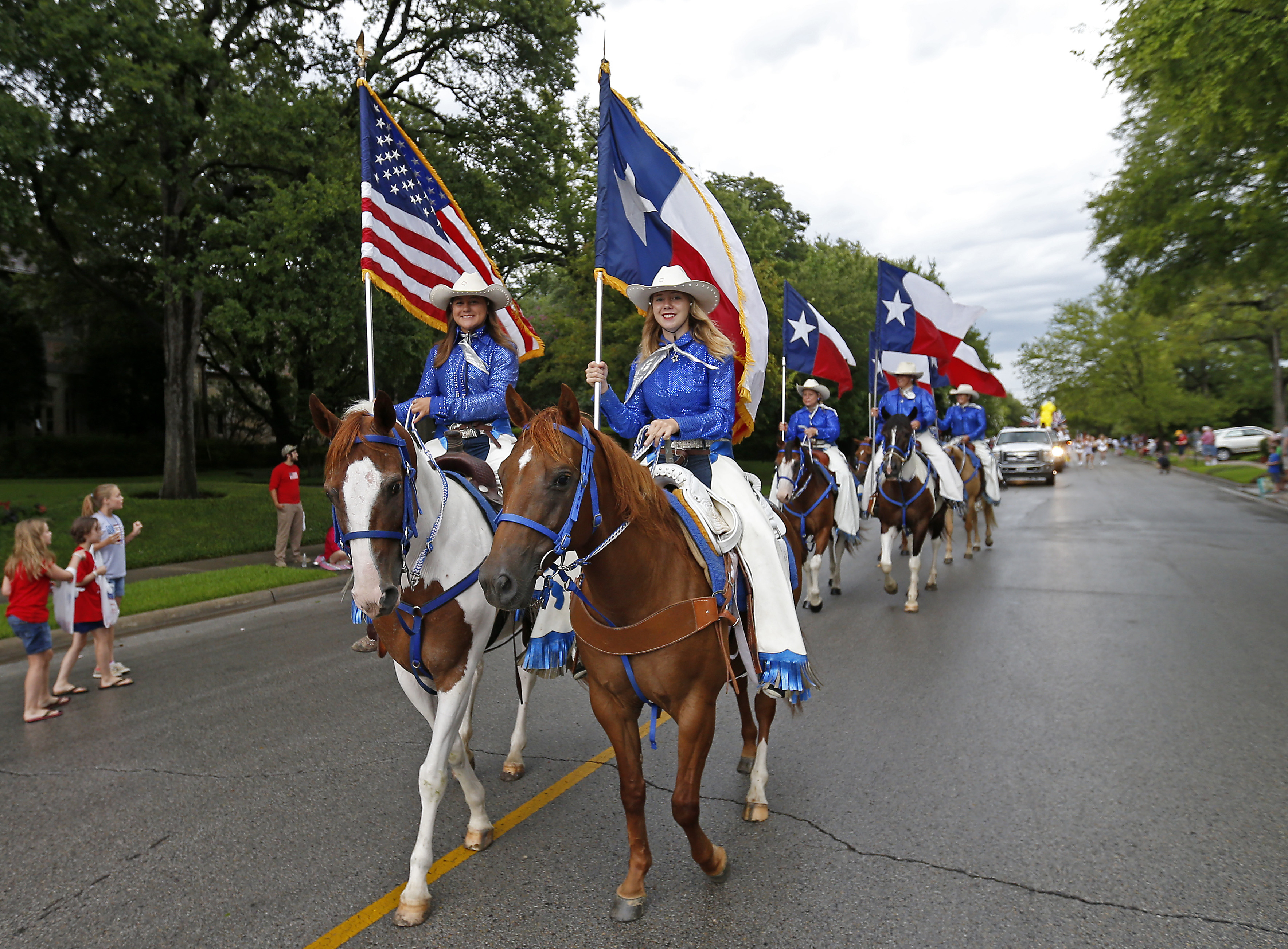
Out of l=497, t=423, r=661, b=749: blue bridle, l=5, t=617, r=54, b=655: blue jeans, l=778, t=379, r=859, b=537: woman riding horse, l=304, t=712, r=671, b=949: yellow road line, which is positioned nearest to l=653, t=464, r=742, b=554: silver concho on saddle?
l=497, t=423, r=661, b=749: blue bridle

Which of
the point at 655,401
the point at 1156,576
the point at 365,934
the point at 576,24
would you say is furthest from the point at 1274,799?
the point at 576,24

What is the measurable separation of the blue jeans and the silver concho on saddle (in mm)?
5258

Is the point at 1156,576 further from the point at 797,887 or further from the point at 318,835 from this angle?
the point at 318,835

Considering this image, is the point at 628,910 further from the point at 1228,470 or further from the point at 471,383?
the point at 1228,470

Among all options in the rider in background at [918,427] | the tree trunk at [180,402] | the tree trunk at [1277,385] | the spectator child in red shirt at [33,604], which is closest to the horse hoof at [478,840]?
the spectator child in red shirt at [33,604]

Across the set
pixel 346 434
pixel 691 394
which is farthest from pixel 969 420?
pixel 346 434

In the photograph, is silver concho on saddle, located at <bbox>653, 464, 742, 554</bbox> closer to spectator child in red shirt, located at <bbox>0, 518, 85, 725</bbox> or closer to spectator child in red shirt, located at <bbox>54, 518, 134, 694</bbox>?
spectator child in red shirt, located at <bbox>0, 518, 85, 725</bbox>

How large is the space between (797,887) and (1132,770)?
8.10 ft

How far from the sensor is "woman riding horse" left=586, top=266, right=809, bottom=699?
3826 millimetres

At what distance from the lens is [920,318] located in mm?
11680

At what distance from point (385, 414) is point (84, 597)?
16.3ft

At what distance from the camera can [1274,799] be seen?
4289mm

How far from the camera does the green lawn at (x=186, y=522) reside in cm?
1380

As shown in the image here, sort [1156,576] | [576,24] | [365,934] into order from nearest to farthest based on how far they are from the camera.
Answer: [365,934]
[1156,576]
[576,24]
